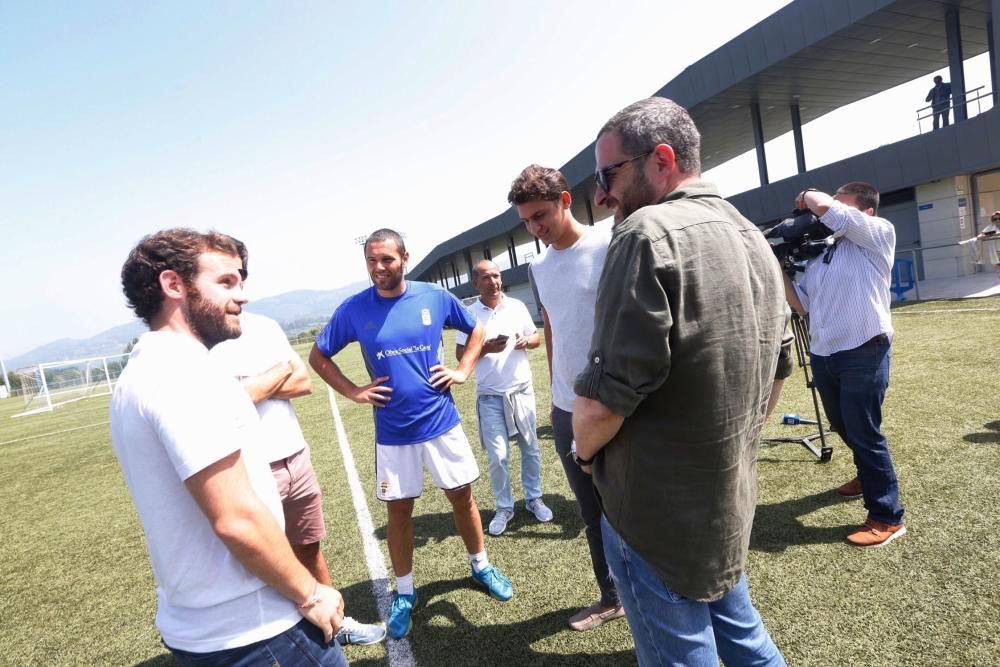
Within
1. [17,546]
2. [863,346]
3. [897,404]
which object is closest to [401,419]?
[863,346]

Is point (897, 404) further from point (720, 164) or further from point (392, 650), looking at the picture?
point (720, 164)

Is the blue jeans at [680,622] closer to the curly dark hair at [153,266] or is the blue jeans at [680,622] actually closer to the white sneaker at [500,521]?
the curly dark hair at [153,266]

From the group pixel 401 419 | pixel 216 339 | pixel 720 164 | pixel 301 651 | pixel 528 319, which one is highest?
pixel 720 164

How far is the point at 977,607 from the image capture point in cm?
256

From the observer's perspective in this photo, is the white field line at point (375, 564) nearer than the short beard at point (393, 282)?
Yes

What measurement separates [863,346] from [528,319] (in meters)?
2.65

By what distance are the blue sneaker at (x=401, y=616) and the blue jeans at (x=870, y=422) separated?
292 cm

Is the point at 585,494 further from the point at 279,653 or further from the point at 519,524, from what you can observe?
the point at 519,524

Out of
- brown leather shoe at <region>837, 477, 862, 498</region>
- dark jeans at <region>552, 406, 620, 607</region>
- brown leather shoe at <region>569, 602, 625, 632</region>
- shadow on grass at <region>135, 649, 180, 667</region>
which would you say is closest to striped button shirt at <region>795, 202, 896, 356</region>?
brown leather shoe at <region>837, 477, 862, 498</region>

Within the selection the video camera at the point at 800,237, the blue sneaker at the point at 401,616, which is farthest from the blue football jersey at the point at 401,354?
the video camera at the point at 800,237

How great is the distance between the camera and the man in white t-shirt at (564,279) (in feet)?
8.13

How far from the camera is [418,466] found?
321cm

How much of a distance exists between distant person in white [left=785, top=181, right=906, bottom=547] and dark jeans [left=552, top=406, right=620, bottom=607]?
170 centimetres

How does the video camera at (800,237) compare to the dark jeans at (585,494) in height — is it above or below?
above
